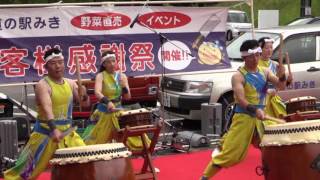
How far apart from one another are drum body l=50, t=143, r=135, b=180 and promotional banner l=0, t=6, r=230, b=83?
11.3 feet

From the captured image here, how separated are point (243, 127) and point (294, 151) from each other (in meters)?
1.14

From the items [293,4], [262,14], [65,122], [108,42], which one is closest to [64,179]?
[65,122]

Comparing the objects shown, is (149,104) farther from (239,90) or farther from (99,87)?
(239,90)

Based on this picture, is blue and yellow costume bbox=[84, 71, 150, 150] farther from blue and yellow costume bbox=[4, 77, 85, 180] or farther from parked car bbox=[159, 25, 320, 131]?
parked car bbox=[159, 25, 320, 131]

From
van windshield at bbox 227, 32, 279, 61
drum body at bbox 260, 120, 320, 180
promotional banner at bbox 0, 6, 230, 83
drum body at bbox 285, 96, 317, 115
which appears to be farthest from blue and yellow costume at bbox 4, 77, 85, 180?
Answer: van windshield at bbox 227, 32, 279, 61

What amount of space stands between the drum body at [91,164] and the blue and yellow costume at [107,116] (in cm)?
221

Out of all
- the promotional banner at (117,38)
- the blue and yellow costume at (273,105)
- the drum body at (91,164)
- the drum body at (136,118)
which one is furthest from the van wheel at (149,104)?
the drum body at (91,164)

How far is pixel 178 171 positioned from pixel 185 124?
3400 mm

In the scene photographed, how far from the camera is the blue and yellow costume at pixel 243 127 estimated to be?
6906mm

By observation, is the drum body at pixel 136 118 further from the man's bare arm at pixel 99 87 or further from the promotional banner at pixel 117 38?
the promotional banner at pixel 117 38

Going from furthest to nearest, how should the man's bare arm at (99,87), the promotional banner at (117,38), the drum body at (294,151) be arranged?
the promotional banner at (117,38) < the man's bare arm at (99,87) < the drum body at (294,151)

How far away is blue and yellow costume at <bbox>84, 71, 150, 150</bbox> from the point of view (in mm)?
7930

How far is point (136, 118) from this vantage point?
7.59 m

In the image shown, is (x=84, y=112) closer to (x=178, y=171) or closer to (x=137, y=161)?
(x=137, y=161)
